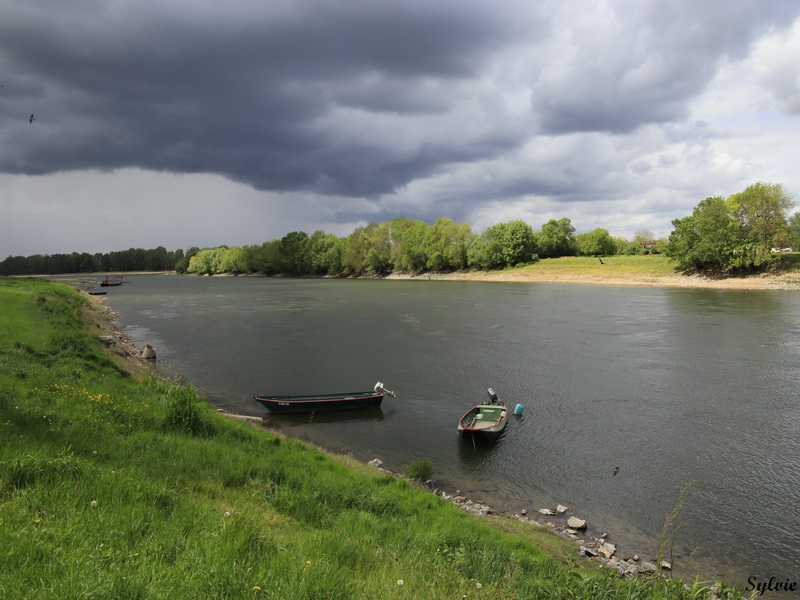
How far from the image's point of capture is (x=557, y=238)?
518 ft

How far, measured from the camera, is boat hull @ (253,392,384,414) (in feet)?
71.1

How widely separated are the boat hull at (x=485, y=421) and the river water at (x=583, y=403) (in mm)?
549

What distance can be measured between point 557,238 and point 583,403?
144m

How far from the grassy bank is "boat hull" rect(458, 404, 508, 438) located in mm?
6556

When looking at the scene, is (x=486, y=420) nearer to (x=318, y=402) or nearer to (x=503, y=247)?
(x=318, y=402)

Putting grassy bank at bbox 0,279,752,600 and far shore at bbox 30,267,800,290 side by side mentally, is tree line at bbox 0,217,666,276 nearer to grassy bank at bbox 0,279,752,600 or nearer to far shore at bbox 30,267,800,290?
far shore at bbox 30,267,800,290

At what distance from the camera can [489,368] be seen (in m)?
30.1

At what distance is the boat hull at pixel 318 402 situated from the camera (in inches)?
853

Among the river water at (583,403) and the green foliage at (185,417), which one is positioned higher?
the green foliage at (185,417)

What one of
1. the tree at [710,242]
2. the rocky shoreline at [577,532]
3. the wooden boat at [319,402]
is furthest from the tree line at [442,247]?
the rocky shoreline at [577,532]

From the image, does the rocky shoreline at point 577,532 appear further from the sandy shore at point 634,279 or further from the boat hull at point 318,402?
the sandy shore at point 634,279

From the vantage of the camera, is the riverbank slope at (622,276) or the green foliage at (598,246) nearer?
the riverbank slope at (622,276)

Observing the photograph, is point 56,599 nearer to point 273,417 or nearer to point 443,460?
point 443,460

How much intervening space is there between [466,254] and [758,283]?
72798 mm
